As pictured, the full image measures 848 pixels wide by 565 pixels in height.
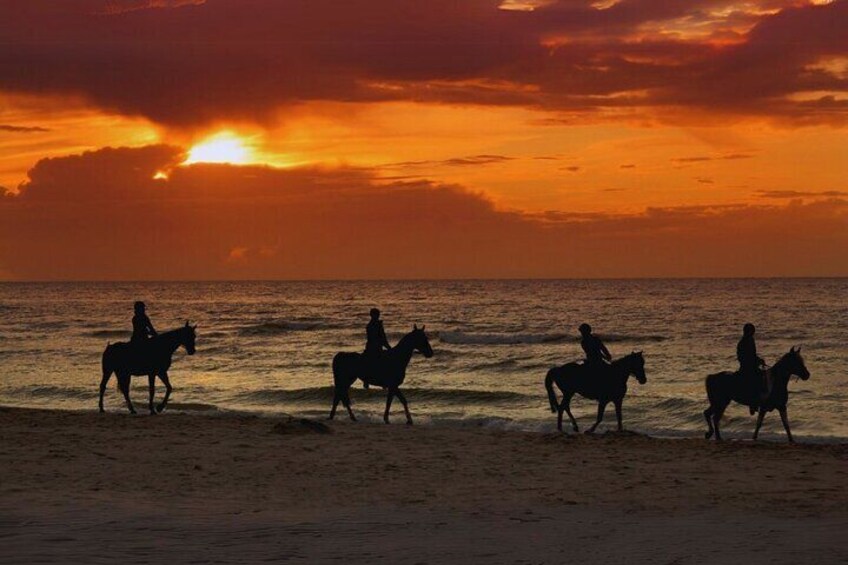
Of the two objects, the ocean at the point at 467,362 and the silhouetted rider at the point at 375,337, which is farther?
the ocean at the point at 467,362

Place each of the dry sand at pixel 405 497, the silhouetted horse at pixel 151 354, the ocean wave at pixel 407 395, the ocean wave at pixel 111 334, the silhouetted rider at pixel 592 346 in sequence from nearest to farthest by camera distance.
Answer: the dry sand at pixel 405 497
the silhouetted rider at pixel 592 346
the silhouetted horse at pixel 151 354
the ocean wave at pixel 407 395
the ocean wave at pixel 111 334

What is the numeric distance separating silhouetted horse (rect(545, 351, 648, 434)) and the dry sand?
1247mm

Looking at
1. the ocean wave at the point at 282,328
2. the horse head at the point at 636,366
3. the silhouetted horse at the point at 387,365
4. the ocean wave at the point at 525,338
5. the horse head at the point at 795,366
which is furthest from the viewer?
the ocean wave at the point at 282,328

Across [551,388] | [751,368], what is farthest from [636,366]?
[751,368]

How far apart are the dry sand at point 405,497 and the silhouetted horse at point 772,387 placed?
0.98 m

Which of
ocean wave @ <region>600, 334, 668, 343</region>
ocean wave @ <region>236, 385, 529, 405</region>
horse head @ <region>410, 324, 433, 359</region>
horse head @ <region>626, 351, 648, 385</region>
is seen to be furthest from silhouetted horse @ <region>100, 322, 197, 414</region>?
ocean wave @ <region>600, 334, 668, 343</region>

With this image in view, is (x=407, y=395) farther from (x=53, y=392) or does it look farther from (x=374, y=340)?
(x=53, y=392)

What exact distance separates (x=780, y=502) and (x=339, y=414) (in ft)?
44.1

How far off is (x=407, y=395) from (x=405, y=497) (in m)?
16.3

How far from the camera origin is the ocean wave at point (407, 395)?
2831 cm

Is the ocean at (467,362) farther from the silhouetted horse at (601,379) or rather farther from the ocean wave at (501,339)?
the silhouetted horse at (601,379)

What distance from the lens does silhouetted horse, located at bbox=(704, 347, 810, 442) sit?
17.9m

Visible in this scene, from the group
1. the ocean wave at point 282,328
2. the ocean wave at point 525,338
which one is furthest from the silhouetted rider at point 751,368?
the ocean wave at point 282,328

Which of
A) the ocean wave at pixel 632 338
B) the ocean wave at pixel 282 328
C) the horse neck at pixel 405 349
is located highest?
the horse neck at pixel 405 349
